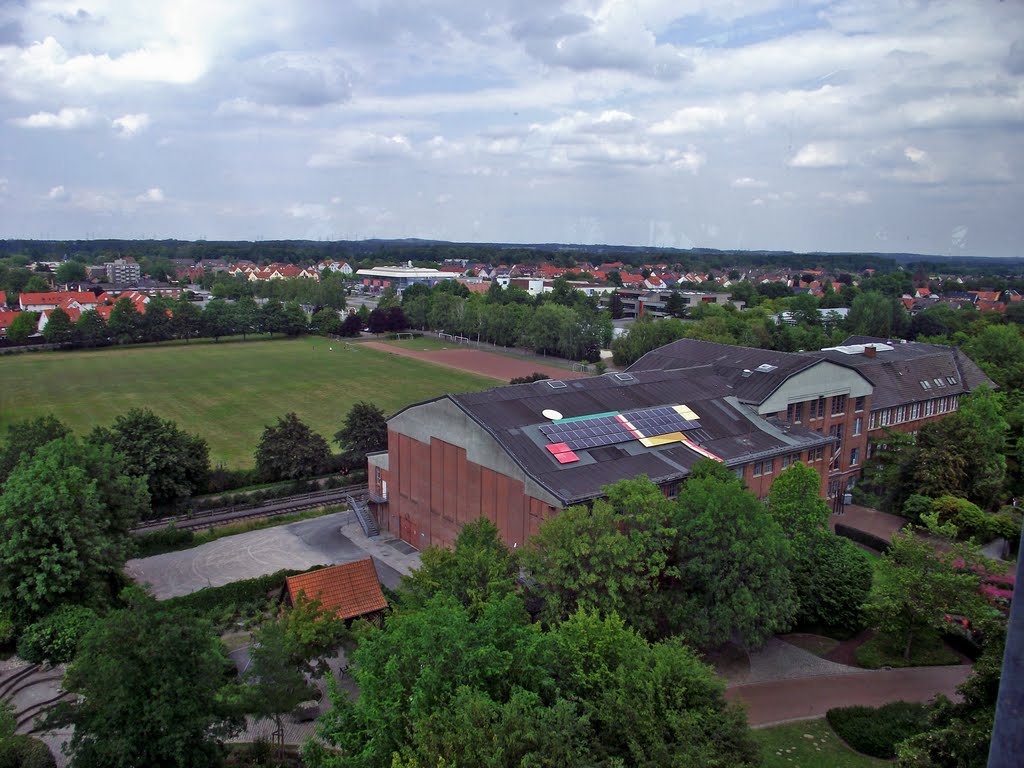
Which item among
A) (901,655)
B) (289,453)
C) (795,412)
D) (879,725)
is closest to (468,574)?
(879,725)

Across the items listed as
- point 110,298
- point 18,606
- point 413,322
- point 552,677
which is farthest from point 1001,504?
point 110,298

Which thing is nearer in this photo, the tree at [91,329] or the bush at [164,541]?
the bush at [164,541]

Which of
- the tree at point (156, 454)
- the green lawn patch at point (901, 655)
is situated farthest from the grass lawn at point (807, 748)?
the tree at point (156, 454)

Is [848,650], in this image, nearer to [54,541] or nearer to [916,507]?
[916,507]

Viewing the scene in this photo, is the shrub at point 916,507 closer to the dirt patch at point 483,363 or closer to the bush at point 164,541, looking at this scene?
the bush at point 164,541

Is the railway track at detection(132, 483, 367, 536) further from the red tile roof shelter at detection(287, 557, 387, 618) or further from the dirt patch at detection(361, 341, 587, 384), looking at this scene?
the dirt patch at detection(361, 341, 587, 384)

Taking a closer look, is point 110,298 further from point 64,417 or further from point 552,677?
point 552,677
